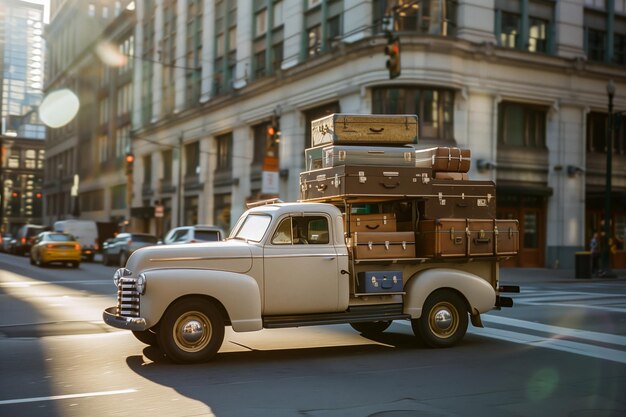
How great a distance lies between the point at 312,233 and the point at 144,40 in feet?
180

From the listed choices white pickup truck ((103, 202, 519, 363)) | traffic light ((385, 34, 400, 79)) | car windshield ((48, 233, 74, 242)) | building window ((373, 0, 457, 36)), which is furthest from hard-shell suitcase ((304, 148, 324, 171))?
car windshield ((48, 233, 74, 242))

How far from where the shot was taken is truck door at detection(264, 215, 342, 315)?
9055 mm

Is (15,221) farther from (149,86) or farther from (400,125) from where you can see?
(400,125)

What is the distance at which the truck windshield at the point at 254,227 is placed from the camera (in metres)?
9.34

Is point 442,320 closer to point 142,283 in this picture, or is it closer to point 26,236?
point 142,283

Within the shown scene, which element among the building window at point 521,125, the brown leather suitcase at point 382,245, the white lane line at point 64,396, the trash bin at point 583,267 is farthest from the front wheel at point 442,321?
the building window at point 521,125

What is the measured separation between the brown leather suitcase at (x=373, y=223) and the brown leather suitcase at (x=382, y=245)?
298 millimetres

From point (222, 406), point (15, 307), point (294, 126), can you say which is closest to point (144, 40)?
point (294, 126)

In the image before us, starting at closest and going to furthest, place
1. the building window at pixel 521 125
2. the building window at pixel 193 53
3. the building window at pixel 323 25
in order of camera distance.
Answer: the building window at pixel 521 125 < the building window at pixel 323 25 < the building window at pixel 193 53

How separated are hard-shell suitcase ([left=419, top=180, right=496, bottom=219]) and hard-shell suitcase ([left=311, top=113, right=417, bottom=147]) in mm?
914

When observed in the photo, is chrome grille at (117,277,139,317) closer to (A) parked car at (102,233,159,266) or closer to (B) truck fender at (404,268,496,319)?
(B) truck fender at (404,268,496,319)

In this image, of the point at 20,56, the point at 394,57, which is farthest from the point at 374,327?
the point at 20,56

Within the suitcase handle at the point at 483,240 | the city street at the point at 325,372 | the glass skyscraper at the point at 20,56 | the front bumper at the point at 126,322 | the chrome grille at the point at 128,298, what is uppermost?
the glass skyscraper at the point at 20,56

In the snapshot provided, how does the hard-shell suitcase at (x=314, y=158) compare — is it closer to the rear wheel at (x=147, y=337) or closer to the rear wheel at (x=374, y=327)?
the rear wheel at (x=374, y=327)
